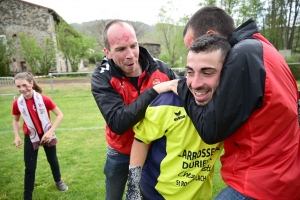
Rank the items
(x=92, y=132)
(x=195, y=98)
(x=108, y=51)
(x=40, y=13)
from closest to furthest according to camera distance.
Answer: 1. (x=195, y=98)
2. (x=108, y=51)
3. (x=92, y=132)
4. (x=40, y=13)

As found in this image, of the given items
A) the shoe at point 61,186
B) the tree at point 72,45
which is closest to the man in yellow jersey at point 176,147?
the shoe at point 61,186

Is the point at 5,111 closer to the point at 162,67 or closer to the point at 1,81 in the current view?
the point at 1,81

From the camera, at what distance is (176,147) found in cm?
154

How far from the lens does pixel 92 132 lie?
6797 mm

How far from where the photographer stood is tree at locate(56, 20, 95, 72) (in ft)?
91.8

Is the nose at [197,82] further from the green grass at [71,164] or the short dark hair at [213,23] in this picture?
the green grass at [71,164]

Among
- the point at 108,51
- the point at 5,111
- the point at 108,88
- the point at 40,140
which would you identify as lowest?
the point at 5,111

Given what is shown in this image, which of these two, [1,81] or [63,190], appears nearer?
[63,190]

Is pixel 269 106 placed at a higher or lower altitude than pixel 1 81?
higher

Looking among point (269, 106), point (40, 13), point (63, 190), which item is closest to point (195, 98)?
point (269, 106)

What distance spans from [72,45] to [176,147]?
29.0m

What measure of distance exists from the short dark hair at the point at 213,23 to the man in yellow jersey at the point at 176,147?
0.23 m

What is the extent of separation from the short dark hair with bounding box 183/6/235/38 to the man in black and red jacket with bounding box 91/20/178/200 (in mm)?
480

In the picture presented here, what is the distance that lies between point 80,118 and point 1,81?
9206mm
